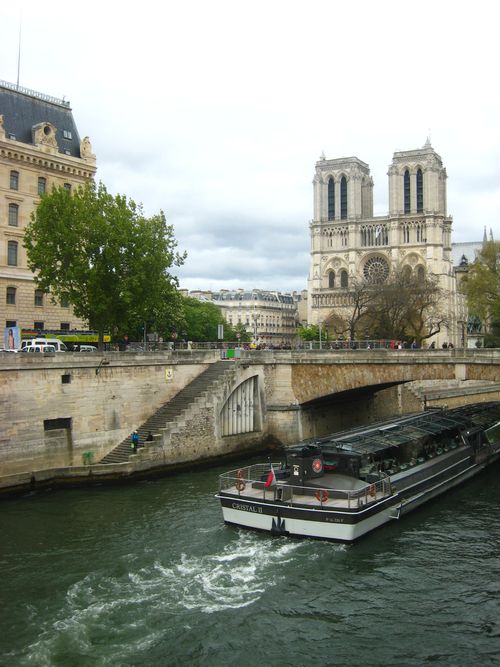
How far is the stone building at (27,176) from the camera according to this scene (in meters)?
50.8

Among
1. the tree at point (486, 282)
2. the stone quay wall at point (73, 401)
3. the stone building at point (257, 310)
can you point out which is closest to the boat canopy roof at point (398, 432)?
the stone quay wall at point (73, 401)

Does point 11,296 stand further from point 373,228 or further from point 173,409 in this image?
point 373,228

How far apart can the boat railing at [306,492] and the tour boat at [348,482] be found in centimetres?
4

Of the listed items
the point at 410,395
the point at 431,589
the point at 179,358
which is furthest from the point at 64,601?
the point at 410,395

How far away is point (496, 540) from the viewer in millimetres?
25562

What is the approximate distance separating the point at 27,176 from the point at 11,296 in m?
9.20

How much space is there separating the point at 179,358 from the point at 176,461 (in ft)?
26.4

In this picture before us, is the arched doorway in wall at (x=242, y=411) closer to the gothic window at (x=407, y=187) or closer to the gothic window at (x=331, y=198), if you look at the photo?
the gothic window at (x=407, y=187)

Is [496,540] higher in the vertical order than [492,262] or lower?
lower

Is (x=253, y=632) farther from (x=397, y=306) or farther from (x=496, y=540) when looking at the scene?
(x=397, y=306)

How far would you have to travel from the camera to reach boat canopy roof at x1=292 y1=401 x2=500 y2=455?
29547 millimetres

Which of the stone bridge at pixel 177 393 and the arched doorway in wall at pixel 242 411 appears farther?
the arched doorway in wall at pixel 242 411

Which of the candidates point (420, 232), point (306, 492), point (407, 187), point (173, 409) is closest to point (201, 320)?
point (420, 232)

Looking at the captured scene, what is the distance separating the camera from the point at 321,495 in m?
25.5
